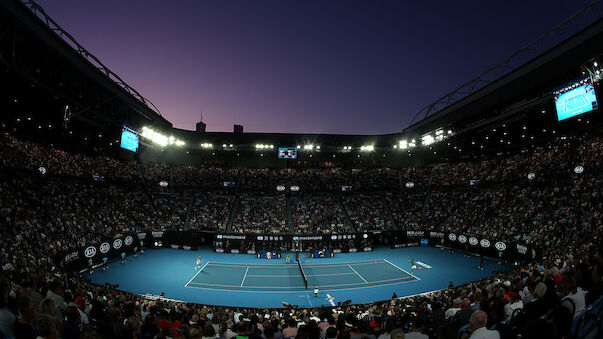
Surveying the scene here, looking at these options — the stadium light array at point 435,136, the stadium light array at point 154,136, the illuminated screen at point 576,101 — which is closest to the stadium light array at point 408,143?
the stadium light array at point 435,136

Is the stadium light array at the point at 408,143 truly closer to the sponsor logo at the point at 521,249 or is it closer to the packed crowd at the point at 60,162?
the sponsor logo at the point at 521,249

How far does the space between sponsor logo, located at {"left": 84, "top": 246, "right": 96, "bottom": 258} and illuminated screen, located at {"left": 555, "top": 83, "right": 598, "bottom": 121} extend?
1538 inches

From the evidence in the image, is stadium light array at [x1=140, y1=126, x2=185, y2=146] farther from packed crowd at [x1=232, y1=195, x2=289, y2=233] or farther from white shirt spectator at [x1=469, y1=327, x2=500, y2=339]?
white shirt spectator at [x1=469, y1=327, x2=500, y2=339]

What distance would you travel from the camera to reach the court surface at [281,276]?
21375mm

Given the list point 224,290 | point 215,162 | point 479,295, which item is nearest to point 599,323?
point 479,295

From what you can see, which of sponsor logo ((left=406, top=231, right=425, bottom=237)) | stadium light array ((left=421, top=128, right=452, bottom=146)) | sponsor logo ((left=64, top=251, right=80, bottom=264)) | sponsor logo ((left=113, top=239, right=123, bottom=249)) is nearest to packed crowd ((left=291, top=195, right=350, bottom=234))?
sponsor logo ((left=406, top=231, right=425, bottom=237))

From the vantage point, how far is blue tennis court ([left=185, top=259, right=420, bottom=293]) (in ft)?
77.4

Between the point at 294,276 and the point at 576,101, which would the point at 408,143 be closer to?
the point at 576,101

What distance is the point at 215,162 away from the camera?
5378 centimetres

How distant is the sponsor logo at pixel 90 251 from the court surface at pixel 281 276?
5.30 feet

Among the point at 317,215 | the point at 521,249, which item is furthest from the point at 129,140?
the point at 521,249

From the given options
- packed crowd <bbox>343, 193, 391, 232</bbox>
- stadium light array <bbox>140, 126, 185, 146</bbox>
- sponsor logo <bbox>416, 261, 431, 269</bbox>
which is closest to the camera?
sponsor logo <bbox>416, 261, 431, 269</bbox>

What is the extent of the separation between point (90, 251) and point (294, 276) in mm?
19041

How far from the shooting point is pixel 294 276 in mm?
26438
